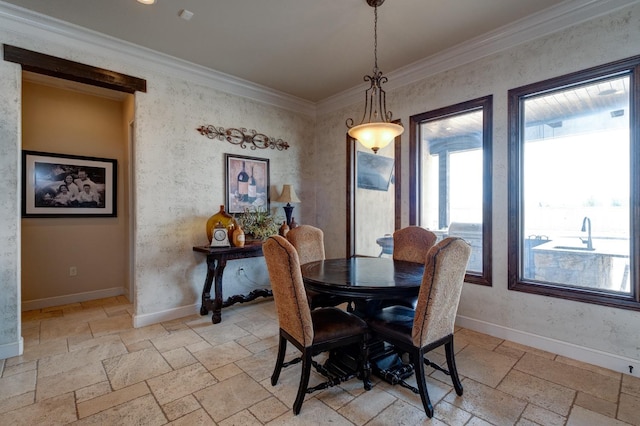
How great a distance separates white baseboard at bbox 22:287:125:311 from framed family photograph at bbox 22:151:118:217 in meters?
1.08

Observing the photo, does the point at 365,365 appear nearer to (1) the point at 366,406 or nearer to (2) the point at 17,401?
(1) the point at 366,406

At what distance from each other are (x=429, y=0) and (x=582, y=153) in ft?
6.11

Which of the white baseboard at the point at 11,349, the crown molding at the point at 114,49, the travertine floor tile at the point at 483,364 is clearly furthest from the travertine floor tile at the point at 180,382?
the crown molding at the point at 114,49

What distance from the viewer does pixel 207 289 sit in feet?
11.9

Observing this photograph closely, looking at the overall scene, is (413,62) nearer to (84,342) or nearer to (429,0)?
(429,0)

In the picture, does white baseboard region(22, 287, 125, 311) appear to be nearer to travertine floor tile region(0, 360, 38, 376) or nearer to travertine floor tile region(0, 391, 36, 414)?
travertine floor tile region(0, 360, 38, 376)

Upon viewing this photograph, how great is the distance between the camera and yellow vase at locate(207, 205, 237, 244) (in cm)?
364

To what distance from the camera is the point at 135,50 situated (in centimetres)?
324

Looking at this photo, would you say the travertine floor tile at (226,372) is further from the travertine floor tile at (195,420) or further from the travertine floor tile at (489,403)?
the travertine floor tile at (489,403)

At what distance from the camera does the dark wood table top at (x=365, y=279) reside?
2.01 metres

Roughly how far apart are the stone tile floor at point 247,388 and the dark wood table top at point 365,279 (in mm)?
705

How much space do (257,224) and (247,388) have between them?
2189 millimetres


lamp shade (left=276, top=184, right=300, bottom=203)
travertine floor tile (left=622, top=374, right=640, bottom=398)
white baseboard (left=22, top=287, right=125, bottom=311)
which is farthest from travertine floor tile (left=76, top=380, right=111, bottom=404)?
travertine floor tile (left=622, top=374, right=640, bottom=398)

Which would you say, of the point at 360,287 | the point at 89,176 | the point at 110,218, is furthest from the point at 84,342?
the point at 360,287
